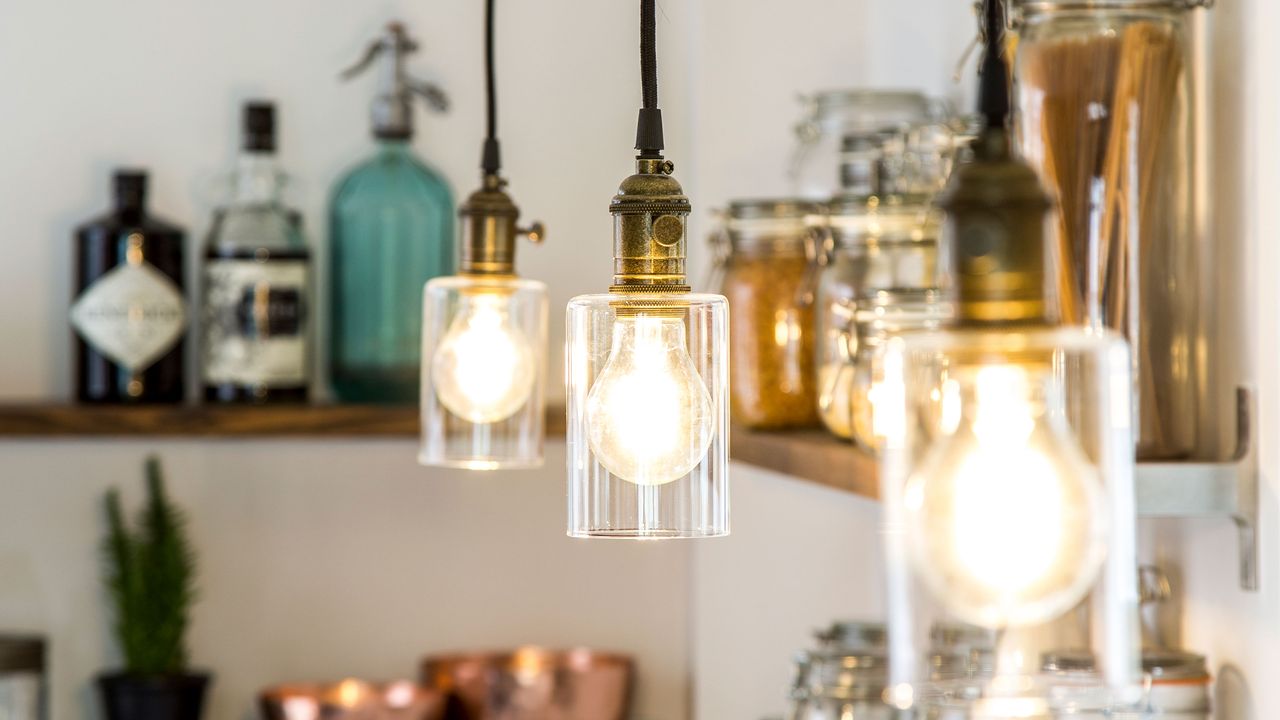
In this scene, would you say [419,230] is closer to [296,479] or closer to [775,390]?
[296,479]

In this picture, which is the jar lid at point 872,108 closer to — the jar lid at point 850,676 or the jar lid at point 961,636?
the jar lid at point 850,676

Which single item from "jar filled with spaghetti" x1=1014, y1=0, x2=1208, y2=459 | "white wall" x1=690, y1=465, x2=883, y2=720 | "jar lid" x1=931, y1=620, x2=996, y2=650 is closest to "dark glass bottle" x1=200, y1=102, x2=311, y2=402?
"white wall" x1=690, y1=465, x2=883, y2=720

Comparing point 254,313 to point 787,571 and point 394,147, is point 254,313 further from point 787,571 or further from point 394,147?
point 787,571

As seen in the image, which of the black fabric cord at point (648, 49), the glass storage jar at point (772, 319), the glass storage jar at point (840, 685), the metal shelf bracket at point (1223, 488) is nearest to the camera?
the black fabric cord at point (648, 49)

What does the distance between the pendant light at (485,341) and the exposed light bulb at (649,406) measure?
243mm

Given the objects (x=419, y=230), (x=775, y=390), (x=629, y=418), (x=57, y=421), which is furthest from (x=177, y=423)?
(x=629, y=418)

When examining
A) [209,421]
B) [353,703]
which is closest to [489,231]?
[209,421]

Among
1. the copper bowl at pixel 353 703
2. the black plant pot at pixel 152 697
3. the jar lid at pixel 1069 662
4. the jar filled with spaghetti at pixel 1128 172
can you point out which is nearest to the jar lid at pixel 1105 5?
the jar filled with spaghetti at pixel 1128 172

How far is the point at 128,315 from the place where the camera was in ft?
4.66

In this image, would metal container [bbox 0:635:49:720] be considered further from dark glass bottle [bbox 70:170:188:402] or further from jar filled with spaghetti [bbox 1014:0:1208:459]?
jar filled with spaghetti [bbox 1014:0:1208:459]

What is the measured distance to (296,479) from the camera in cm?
154

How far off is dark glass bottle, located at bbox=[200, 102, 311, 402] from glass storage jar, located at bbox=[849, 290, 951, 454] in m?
0.67

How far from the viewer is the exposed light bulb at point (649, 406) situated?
0.57m

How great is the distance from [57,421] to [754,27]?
2.51 feet
